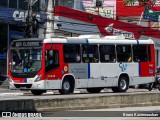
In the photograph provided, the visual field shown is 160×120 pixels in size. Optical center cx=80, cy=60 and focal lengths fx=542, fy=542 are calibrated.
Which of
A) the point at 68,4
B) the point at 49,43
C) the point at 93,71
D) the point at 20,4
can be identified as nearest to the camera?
the point at 49,43

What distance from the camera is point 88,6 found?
7206 centimetres

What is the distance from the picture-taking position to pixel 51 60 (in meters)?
26.9

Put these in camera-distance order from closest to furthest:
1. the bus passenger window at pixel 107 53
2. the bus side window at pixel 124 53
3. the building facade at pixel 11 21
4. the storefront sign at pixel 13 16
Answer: the bus passenger window at pixel 107 53
the bus side window at pixel 124 53
the storefront sign at pixel 13 16
the building facade at pixel 11 21

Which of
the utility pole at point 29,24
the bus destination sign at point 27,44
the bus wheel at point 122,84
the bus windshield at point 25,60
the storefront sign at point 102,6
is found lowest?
the bus wheel at point 122,84

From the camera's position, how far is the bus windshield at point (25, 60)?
2670 centimetres

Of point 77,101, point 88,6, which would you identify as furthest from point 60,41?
point 88,6

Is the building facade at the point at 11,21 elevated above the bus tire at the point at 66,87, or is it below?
above

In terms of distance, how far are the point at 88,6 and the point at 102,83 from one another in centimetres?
4334

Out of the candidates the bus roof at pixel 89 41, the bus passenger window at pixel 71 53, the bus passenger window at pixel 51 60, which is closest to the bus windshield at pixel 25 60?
the bus passenger window at pixel 51 60

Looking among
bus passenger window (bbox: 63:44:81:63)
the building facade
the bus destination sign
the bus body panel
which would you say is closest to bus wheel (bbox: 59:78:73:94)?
the bus body panel

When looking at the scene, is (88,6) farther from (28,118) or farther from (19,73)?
(28,118)

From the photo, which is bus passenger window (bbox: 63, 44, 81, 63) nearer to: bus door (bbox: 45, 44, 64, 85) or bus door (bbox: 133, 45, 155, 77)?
bus door (bbox: 45, 44, 64, 85)

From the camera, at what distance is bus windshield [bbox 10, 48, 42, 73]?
2670cm

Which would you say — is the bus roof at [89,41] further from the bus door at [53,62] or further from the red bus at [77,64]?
the bus door at [53,62]
